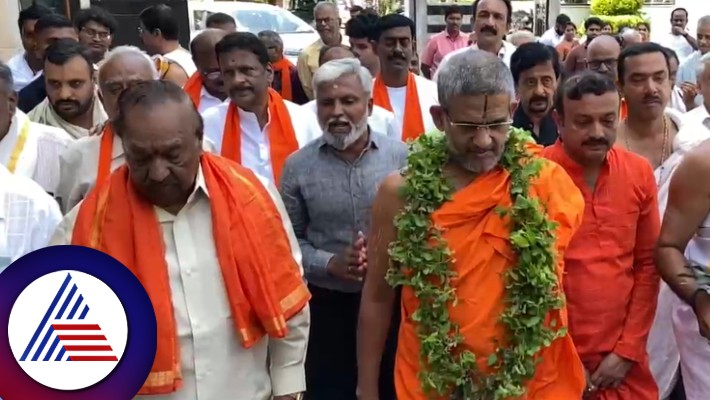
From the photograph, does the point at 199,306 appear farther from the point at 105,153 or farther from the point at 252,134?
the point at 252,134

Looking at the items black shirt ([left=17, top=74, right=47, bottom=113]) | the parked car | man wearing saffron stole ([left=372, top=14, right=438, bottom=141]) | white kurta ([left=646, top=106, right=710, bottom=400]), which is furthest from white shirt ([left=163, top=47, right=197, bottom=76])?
→ the parked car

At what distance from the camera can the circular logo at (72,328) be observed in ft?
7.71

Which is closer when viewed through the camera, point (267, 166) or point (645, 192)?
point (645, 192)

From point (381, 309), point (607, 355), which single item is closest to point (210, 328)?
point (381, 309)

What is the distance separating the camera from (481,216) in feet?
8.84

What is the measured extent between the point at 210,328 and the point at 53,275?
49 centimetres

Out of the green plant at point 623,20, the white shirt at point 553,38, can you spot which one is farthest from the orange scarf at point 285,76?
the green plant at point 623,20

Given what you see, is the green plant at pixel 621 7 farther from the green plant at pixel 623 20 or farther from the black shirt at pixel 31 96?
the black shirt at pixel 31 96

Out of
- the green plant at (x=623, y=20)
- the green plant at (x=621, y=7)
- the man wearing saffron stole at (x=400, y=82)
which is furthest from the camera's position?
the green plant at (x=621, y=7)

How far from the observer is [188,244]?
256cm

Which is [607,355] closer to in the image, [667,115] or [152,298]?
[667,115]

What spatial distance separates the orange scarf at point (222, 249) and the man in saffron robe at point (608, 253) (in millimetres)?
1089

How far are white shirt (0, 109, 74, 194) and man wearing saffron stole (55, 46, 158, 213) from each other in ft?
0.23

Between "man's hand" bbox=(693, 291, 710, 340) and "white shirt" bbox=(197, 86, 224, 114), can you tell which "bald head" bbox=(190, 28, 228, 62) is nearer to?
"white shirt" bbox=(197, 86, 224, 114)
